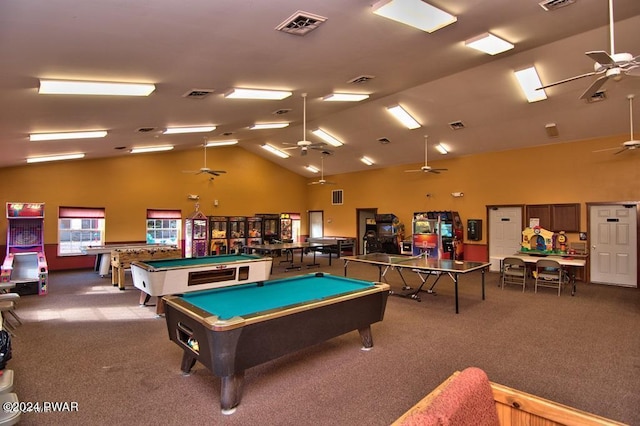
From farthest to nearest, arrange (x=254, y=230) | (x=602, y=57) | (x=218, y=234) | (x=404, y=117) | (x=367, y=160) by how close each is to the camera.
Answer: (x=254, y=230) < (x=367, y=160) < (x=218, y=234) < (x=404, y=117) < (x=602, y=57)

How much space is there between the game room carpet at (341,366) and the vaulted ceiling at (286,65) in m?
2.93

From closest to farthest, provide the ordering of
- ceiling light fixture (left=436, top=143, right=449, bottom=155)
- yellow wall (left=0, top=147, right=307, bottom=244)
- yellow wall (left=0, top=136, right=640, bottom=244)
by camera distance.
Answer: yellow wall (left=0, top=136, right=640, bottom=244)
yellow wall (left=0, top=147, right=307, bottom=244)
ceiling light fixture (left=436, top=143, right=449, bottom=155)

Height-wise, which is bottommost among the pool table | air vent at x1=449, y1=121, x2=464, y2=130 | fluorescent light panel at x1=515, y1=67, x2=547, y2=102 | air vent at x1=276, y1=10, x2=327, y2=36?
the pool table

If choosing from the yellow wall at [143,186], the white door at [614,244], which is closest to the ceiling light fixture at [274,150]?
the yellow wall at [143,186]

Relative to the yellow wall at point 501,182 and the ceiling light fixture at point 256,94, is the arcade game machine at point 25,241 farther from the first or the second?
the yellow wall at point 501,182

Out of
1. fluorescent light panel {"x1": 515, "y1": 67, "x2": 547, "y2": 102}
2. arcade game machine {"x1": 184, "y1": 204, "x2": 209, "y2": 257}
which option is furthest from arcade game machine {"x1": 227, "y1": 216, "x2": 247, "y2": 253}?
fluorescent light panel {"x1": 515, "y1": 67, "x2": 547, "y2": 102}

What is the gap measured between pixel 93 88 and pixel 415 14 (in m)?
3.66

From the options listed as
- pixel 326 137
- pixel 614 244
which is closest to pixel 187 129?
pixel 326 137

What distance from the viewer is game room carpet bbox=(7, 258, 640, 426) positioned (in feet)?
9.19

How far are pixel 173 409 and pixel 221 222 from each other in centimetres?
976

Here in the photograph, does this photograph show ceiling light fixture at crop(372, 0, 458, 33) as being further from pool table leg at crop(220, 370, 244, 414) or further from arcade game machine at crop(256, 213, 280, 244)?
arcade game machine at crop(256, 213, 280, 244)

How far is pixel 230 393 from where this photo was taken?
279 centimetres

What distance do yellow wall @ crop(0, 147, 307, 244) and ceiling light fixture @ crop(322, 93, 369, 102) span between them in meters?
7.06

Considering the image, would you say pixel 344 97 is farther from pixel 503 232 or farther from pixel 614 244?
pixel 614 244
